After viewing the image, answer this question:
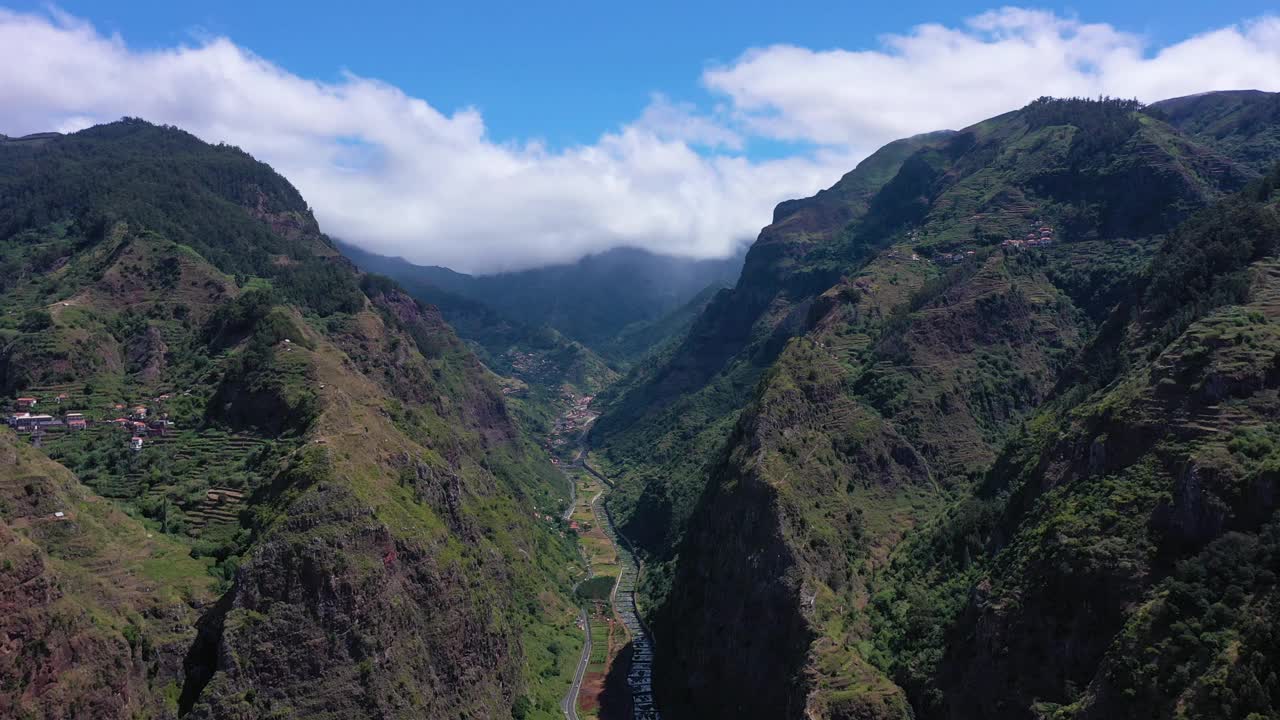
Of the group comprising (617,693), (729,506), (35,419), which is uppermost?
(35,419)

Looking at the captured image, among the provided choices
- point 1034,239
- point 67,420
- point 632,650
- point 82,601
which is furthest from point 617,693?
point 1034,239

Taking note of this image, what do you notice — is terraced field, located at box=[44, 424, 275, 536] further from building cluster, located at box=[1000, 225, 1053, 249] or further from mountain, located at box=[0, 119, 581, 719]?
building cluster, located at box=[1000, 225, 1053, 249]

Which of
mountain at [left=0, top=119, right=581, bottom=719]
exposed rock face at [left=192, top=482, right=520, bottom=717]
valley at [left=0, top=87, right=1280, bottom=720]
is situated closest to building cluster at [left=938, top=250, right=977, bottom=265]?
valley at [left=0, top=87, right=1280, bottom=720]

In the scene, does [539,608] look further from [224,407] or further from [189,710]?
[189,710]

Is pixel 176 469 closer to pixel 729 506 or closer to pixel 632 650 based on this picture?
pixel 729 506

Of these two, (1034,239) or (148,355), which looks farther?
(1034,239)

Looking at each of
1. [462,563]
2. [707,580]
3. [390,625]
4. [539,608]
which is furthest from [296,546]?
[539,608]

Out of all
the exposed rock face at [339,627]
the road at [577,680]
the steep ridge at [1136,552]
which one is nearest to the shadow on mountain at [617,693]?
the road at [577,680]
